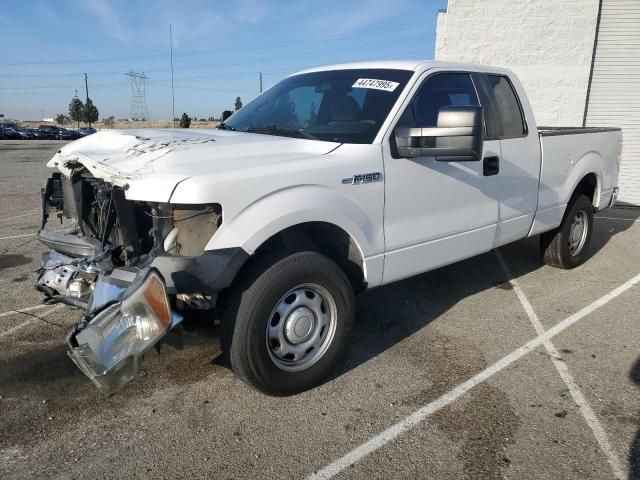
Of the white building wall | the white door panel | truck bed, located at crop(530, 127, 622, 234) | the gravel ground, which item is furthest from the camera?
the white building wall

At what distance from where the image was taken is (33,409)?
3.04 meters

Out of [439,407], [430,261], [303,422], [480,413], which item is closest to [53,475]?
[303,422]

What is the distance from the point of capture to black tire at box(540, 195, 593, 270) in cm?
563

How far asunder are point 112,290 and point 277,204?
38.1 inches

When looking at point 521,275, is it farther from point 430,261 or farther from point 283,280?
point 283,280

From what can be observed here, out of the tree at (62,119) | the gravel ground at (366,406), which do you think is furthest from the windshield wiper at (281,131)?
the tree at (62,119)

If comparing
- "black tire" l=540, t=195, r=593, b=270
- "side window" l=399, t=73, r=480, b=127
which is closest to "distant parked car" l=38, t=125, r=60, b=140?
"black tire" l=540, t=195, r=593, b=270

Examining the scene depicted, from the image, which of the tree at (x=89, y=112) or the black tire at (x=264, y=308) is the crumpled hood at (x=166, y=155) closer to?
the black tire at (x=264, y=308)

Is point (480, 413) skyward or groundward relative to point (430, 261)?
groundward

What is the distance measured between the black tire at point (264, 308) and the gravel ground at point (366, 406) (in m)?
0.19

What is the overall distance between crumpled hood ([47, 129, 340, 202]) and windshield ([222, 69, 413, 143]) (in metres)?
0.25

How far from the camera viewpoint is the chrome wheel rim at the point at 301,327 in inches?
120

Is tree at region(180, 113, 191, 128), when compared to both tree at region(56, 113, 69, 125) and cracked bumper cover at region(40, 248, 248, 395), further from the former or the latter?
tree at region(56, 113, 69, 125)

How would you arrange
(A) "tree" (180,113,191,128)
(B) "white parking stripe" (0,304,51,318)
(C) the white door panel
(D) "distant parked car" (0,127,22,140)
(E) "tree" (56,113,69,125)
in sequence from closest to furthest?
1. (C) the white door panel
2. (B) "white parking stripe" (0,304,51,318)
3. (A) "tree" (180,113,191,128)
4. (D) "distant parked car" (0,127,22,140)
5. (E) "tree" (56,113,69,125)
